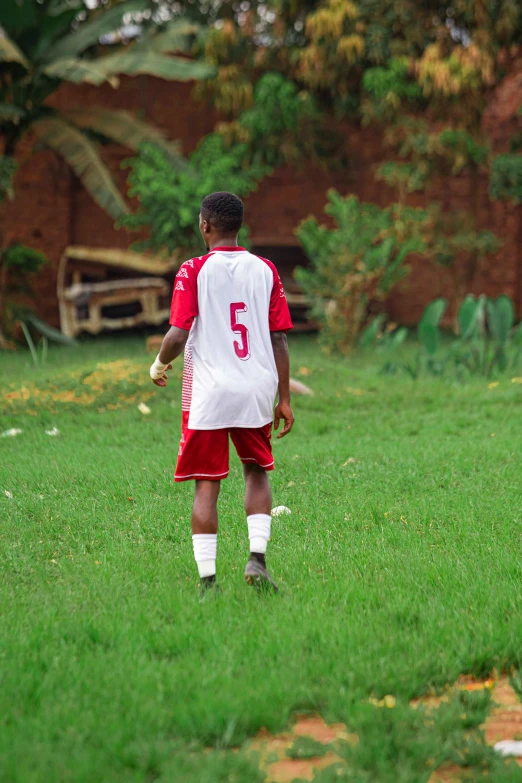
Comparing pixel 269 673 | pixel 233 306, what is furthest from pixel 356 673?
pixel 233 306

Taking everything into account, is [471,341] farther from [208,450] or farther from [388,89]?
[208,450]

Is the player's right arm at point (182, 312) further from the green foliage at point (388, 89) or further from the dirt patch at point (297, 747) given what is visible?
the green foliage at point (388, 89)

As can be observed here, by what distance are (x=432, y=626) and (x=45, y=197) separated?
13.5 m

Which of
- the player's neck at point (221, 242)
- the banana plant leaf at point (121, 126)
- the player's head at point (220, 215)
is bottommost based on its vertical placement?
the player's neck at point (221, 242)

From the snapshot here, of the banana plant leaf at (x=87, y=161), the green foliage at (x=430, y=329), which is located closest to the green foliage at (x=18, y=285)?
the banana plant leaf at (x=87, y=161)

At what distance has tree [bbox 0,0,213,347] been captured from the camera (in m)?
12.3

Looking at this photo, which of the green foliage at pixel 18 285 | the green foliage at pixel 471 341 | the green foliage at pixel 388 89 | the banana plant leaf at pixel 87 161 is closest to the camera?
the green foliage at pixel 471 341

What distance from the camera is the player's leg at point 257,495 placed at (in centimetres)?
387

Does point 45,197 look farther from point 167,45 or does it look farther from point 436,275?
point 436,275

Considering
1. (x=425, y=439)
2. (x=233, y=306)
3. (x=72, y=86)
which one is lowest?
(x=425, y=439)

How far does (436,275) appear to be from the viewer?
54.1 ft

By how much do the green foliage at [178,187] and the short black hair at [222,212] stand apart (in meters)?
9.04

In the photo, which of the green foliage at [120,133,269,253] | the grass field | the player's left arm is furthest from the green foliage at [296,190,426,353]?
the player's left arm

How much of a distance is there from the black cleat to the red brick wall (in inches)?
479
